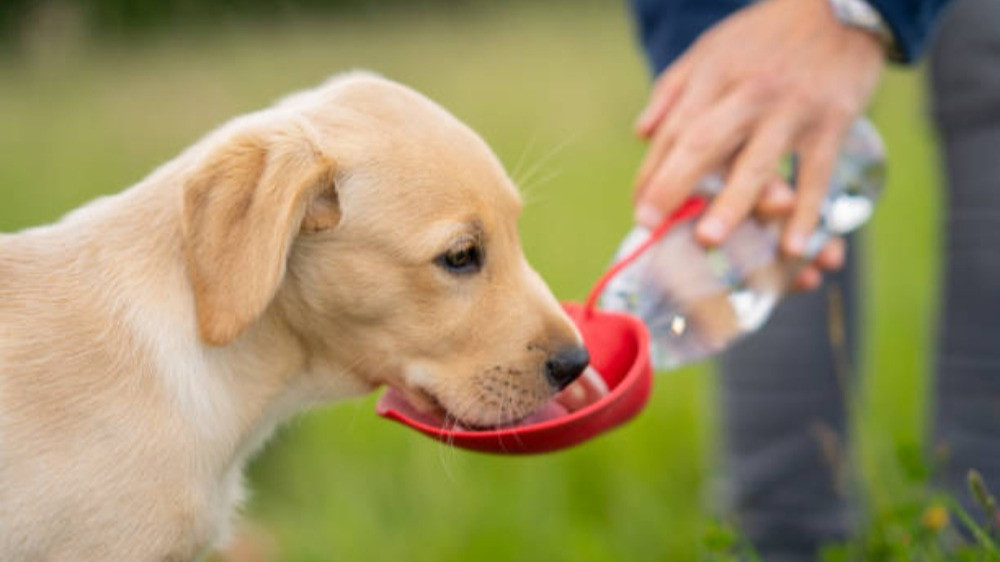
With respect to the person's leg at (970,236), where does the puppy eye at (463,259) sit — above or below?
above

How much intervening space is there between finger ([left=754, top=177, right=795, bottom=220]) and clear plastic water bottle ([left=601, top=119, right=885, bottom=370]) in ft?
0.36

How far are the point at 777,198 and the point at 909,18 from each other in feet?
1.55

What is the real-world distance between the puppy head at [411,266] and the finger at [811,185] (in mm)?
597

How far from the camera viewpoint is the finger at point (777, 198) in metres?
2.68

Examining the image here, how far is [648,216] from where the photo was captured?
268 centimetres

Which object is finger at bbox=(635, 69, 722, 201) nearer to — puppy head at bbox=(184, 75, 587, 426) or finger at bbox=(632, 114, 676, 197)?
finger at bbox=(632, 114, 676, 197)

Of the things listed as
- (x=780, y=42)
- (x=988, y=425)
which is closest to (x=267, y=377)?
(x=780, y=42)

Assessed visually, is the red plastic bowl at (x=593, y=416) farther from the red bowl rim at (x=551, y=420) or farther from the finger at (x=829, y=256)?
the finger at (x=829, y=256)

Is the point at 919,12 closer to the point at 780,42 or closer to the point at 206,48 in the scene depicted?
the point at 780,42

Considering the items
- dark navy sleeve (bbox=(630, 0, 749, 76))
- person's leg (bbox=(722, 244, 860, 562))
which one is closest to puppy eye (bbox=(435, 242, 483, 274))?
dark navy sleeve (bbox=(630, 0, 749, 76))

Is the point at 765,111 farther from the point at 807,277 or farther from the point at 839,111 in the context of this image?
the point at 807,277

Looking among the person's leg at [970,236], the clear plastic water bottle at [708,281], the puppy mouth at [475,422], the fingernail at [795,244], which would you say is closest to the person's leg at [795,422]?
the person's leg at [970,236]

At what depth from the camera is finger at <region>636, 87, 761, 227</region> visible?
2.62m

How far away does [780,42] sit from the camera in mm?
2615
